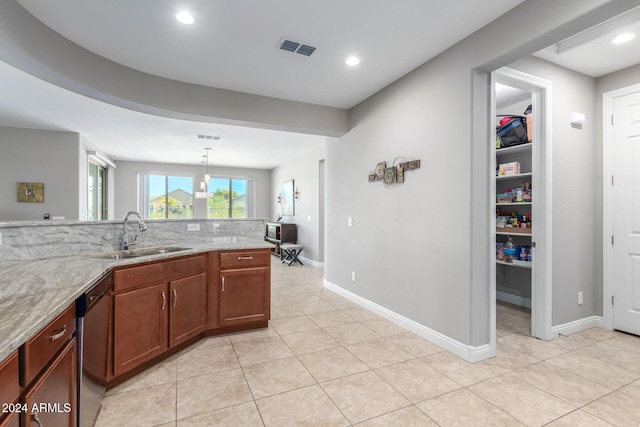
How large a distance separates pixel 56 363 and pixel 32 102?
4082 millimetres

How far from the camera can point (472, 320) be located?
248 cm

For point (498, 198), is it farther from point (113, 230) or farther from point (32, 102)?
point (32, 102)

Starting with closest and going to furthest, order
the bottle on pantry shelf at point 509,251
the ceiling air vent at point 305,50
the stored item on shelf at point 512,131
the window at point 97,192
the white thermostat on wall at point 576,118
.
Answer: the ceiling air vent at point 305,50 → the white thermostat on wall at point 576,118 → the stored item on shelf at point 512,131 → the bottle on pantry shelf at point 509,251 → the window at point 97,192

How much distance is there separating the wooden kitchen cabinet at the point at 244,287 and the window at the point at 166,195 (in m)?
6.50

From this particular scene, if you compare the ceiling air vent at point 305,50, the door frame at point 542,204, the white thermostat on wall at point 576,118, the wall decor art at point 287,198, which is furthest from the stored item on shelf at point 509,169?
the wall decor art at point 287,198

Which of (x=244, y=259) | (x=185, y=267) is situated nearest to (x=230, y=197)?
(x=244, y=259)

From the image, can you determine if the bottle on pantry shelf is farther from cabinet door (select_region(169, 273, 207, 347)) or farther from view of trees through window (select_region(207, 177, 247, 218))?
view of trees through window (select_region(207, 177, 247, 218))

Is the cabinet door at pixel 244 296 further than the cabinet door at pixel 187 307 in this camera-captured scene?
Yes

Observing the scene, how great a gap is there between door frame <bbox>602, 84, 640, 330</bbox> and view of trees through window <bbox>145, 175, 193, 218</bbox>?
28.6 ft

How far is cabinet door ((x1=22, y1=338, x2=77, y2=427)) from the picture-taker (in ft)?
3.37

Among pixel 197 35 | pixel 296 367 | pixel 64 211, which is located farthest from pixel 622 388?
pixel 64 211

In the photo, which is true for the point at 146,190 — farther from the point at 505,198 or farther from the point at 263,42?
the point at 505,198

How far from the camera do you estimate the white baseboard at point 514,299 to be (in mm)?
4043

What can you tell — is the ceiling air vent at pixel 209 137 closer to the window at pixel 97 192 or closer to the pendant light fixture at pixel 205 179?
the pendant light fixture at pixel 205 179
